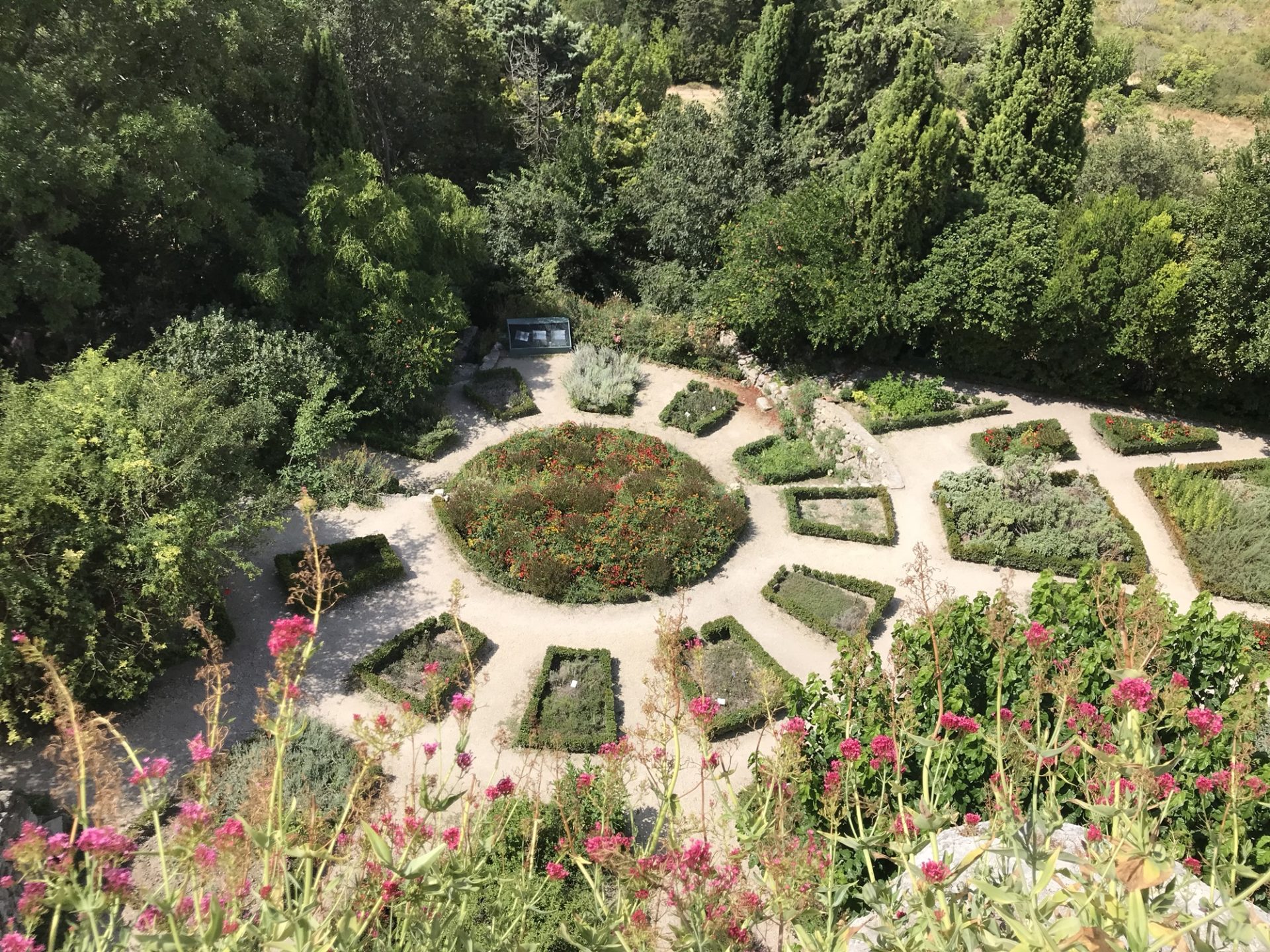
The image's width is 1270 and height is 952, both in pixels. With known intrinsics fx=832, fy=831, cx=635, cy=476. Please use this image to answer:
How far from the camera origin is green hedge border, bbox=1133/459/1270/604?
1498cm

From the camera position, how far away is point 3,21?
44.7 ft

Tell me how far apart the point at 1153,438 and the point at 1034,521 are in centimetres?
471

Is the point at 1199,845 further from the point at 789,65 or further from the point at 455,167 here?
the point at 455,167

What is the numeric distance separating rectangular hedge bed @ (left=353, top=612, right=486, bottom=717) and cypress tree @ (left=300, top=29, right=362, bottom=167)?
1084 centimetres

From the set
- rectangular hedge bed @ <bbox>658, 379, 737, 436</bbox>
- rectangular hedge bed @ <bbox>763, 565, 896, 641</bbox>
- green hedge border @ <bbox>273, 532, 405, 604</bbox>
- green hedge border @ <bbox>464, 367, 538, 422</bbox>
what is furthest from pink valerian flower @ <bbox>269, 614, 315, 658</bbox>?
rectangular hedge bed @ <bbox>658, 379, 737, 436</bbox>

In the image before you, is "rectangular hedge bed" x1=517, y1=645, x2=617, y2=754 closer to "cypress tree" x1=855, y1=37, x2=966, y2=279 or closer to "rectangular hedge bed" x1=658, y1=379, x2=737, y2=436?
"rectangular hedge bed" x1=658, y1=379, x2=737, y2=436

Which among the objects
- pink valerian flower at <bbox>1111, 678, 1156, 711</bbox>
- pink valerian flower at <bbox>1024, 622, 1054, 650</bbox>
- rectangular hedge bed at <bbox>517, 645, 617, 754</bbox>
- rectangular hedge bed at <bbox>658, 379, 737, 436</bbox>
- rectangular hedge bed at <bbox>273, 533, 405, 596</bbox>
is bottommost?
rectangular hedge bed at <bbox>517, 645, 617, 754</bbox>

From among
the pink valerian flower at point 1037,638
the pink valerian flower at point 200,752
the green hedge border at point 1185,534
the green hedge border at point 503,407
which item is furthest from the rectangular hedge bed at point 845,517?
the pink valerian flower at point 200,752

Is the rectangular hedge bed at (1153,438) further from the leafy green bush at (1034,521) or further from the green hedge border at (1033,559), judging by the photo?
the green hedge border at (1033,559)

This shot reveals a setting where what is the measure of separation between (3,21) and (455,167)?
14083 millimetres

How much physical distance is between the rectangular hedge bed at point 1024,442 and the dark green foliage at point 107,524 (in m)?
14.5

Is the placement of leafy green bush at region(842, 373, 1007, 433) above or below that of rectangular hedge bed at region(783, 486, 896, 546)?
above

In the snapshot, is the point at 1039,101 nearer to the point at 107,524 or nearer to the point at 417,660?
the point at 417,660

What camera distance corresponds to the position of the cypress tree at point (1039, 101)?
19.0 m
